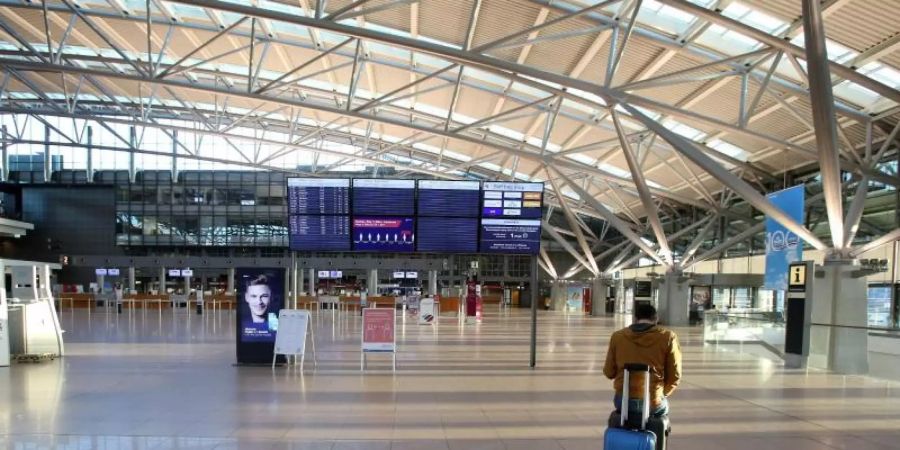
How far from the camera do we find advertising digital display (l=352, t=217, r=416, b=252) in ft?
46.6

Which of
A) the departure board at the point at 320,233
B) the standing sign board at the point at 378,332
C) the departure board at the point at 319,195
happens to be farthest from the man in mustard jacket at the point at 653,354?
the departure board at the point at 319,195

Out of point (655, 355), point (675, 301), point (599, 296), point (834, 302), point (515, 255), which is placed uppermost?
point (515, 255)

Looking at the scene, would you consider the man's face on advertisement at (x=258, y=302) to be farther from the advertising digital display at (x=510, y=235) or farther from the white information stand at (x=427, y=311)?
the white information stand at (x=427, y=311)

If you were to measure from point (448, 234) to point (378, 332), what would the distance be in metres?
2.66

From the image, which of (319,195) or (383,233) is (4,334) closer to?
(319,195)

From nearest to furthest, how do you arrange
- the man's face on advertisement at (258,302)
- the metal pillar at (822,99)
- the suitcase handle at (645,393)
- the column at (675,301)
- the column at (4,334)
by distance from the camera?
the suitcase handle at (645,393), the metal pillar at (822,99), the column at (4,334), the man's face on advertisement at (258,302), the column at (675,301)

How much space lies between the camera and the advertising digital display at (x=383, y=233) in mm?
14195

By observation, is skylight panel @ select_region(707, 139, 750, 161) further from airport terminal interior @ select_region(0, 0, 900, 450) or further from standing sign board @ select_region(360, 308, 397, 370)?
standing sign board @ select_region(360, 308, 397, 370)

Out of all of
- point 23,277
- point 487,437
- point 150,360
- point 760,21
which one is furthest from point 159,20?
point 487,437

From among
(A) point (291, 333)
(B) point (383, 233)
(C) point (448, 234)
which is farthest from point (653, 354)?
(B) point (383, 233)

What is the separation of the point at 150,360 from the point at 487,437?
32.4 feet

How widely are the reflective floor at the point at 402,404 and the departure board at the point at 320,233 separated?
8.57 feet

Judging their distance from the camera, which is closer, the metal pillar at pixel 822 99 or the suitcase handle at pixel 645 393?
the suitcase handle at pixel 645 393

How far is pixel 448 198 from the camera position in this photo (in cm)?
1434
